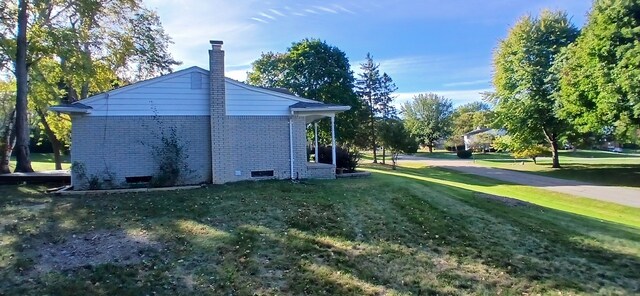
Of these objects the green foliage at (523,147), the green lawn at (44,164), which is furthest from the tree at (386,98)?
the green lawn at (44,164)

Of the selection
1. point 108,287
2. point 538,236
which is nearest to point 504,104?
point 538,236

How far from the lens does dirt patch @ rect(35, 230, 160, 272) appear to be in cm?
663

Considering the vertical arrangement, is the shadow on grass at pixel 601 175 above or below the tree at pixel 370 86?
below

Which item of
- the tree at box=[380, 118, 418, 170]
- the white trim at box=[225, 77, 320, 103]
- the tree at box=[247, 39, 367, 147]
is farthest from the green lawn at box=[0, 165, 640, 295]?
the tree at box=[247, 39, 367, 147]

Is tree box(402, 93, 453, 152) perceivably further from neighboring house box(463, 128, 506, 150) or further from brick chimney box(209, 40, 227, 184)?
brick chimney box(209, 40, 227, 184)

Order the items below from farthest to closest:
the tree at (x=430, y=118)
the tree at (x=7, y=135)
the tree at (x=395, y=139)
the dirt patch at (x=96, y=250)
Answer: the tree at (x=430, y=118) < the tree at (x=395, y=139) < the tree at (x=7, y=135) < the dirt patch at (x=96, y=250)

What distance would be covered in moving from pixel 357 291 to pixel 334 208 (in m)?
3.84

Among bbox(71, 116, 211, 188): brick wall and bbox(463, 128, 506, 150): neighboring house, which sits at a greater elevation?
bbox(463, 128, 506, 150): neighboring house

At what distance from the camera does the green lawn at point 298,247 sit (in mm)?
6348

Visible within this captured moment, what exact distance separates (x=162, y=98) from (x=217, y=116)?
1876 mm

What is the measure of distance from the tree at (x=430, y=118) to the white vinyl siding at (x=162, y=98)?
60.0 metres

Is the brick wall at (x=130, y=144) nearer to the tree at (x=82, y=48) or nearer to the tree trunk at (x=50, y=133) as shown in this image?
the tree at (x=82, y=48)

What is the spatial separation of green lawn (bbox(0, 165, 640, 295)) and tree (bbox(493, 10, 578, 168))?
22.4m

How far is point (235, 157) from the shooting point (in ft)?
45.5
